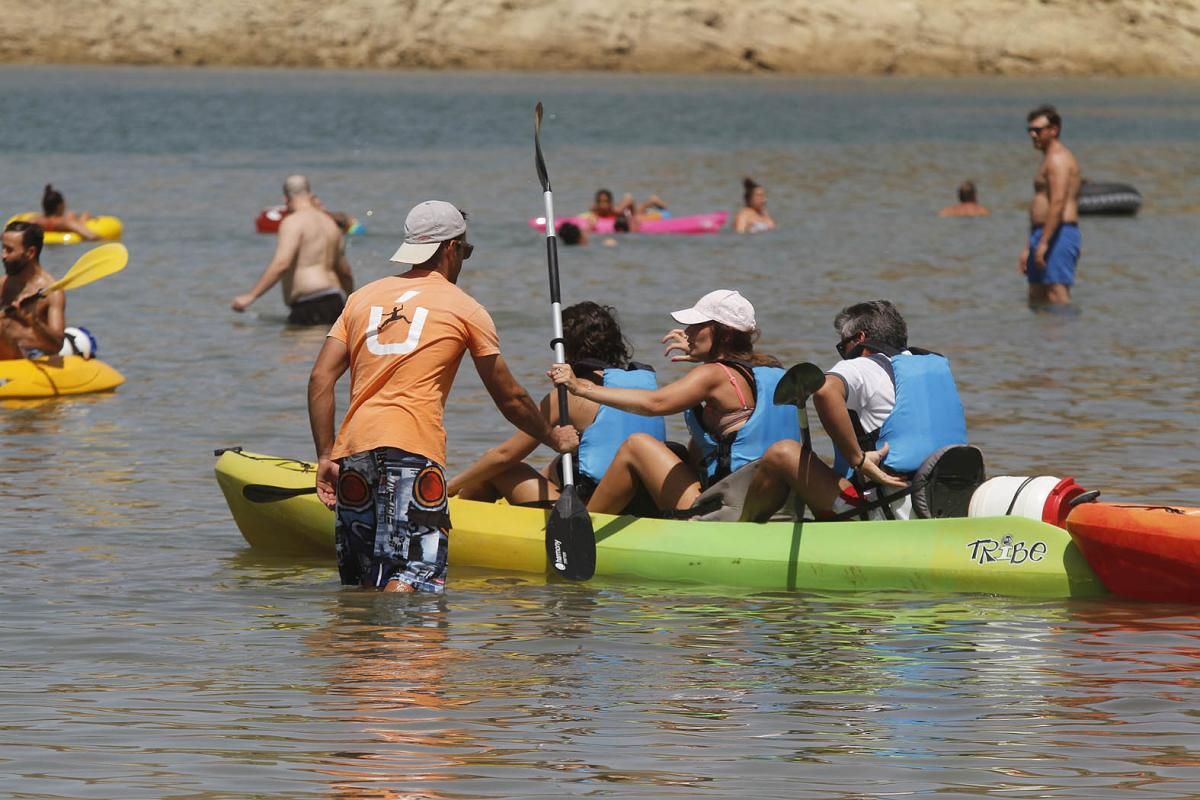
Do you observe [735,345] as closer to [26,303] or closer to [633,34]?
[26,303]

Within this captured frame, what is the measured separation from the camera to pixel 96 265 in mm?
14461

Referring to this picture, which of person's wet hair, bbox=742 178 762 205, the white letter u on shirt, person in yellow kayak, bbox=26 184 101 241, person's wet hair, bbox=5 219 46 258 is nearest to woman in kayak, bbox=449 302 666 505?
the white letter u on shirt

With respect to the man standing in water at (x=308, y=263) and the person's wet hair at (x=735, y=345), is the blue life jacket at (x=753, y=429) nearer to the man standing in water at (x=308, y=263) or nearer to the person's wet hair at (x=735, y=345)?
the person's wet hair at (x=735, y=345)

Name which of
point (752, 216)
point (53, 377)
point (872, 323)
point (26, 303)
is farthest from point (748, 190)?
point (872, 323)

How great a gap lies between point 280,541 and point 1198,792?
5.20 m

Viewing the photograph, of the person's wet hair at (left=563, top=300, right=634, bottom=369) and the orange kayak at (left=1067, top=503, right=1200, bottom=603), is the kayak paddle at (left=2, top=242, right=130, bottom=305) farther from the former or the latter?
the orange kayak at (left=1067, top=503, right=1200, bottom=603)

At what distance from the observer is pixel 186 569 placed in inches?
378

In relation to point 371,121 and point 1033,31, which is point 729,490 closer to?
point 371,121

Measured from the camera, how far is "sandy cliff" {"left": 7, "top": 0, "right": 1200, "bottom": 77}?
82.7 m

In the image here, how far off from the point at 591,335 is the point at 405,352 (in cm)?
165

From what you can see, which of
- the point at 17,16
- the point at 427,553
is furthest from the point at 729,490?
the point at 17,16

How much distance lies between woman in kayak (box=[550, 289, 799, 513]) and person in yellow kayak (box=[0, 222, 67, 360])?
5836 millimetres

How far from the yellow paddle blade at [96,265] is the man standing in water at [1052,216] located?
24.1 feet

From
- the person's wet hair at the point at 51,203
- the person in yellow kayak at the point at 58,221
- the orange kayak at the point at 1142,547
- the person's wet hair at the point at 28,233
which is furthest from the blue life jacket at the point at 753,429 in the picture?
the person's wet hair at the point at 51,203
